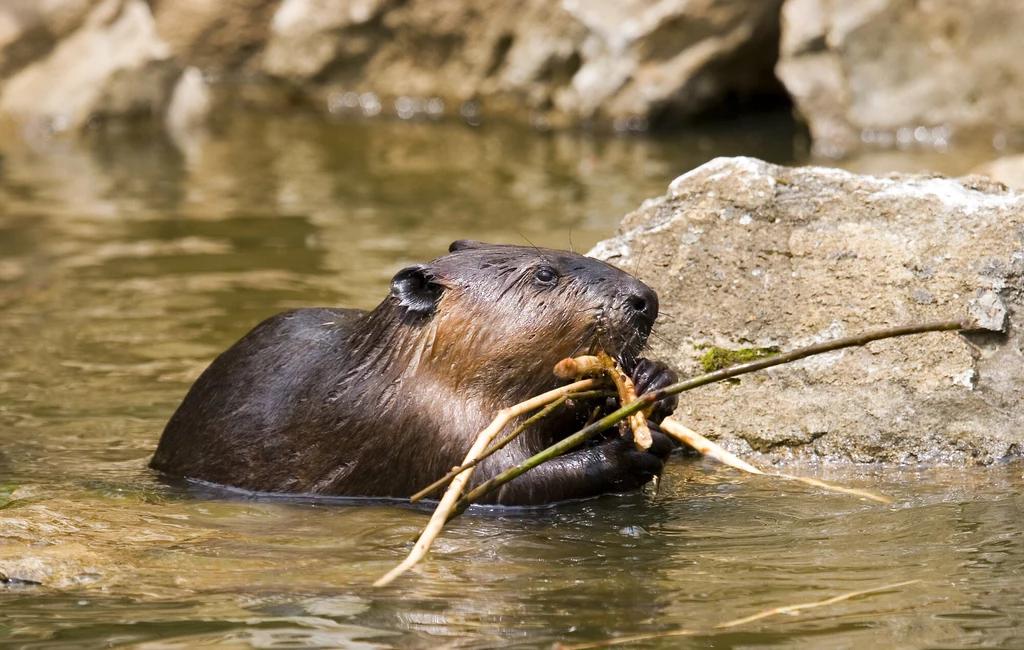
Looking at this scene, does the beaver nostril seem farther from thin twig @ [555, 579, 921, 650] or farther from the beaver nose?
thin twig @ [555, 579, 921, 650]

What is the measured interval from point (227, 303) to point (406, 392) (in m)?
3.50

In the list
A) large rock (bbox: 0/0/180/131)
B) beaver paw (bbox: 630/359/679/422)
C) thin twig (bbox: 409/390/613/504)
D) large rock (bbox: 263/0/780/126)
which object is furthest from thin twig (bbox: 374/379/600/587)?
large rock (bbox: 0/0/180/131)

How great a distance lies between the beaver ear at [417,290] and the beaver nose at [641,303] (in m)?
0.70

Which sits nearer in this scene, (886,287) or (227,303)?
(886,287)

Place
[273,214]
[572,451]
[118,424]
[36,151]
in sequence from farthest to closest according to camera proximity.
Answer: [36,151], [273,214], [118,424], [572,451]

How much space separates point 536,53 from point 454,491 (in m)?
10.8

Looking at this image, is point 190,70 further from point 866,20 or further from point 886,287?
point 886,287

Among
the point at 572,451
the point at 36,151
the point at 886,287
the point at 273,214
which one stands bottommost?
the point at 572,451

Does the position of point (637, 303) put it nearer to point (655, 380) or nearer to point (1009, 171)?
point (655, 380)

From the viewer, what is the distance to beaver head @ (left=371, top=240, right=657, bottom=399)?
16.0 ft

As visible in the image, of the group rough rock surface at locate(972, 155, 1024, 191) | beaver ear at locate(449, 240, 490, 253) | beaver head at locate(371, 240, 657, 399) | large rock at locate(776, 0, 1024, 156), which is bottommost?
beaver head at locate(371, 240, 657, 399)

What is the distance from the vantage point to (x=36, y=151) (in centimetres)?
1343

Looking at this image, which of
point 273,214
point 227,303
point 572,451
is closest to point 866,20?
point 273,214

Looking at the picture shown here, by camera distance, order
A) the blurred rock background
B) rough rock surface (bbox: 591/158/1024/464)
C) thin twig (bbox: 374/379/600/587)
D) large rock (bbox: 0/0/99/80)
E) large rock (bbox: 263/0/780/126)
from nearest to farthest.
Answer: thin twig (bbox: 374/379/600/587) → rough rock surface (bbox: 591/158/1024/464) → the blurred rock background → large rock (bbox: 263/0/780/126) → large rock (bbox: 0/0/99/80)
